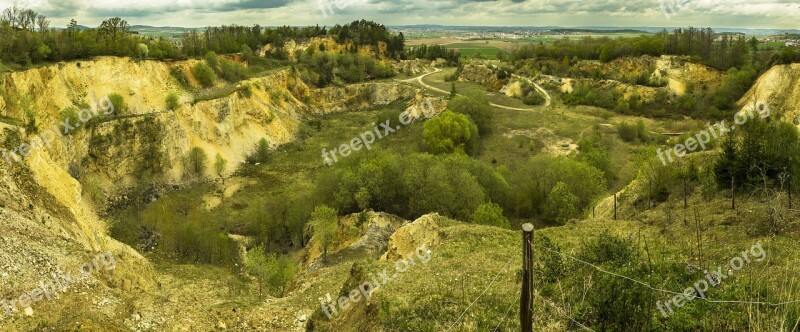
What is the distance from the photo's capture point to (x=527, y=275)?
6.48 m

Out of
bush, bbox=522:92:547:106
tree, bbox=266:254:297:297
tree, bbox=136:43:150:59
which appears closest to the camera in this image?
tree, bbox=266:254:297:297

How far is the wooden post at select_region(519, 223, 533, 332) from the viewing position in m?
6.20

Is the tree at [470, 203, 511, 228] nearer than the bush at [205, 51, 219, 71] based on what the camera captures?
Yes

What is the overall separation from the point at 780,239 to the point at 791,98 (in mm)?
42794

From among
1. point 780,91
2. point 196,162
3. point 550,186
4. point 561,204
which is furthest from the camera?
point 780,91

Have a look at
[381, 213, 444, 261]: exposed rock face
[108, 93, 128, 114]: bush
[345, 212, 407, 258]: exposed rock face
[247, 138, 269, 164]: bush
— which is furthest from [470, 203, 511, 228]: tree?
[108, 93, 128, 114]: bush

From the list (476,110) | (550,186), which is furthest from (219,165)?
(550,186)

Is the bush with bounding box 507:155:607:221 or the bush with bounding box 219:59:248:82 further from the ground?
the bush with bounding box 219:59:248:82
